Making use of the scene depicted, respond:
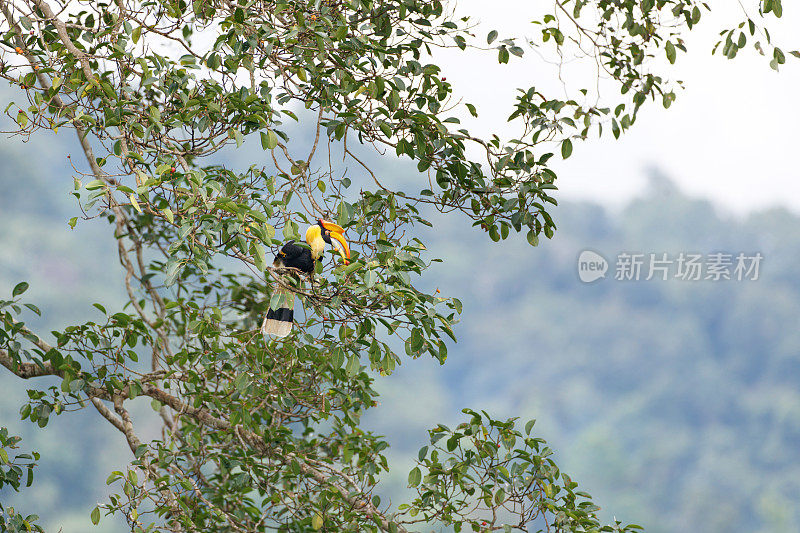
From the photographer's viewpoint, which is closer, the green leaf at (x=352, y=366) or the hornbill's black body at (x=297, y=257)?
the green leaf at (x=352, y=366)

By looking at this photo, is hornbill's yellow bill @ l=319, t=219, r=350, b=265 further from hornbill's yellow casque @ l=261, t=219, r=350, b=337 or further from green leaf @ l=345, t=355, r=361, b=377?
green leaf @ l=345, t=355, r=361, b=377

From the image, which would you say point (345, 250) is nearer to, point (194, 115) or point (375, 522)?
point (194, 115)

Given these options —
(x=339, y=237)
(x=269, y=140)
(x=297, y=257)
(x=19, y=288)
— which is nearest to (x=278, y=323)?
(x=297, y=257)

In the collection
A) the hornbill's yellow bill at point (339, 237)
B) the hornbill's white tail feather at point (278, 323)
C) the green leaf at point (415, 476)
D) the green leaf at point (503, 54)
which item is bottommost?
the green leaf at point (415, 476)

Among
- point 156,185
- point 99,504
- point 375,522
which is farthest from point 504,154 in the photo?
point 99,504

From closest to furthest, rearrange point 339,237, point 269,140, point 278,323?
point 269,140, point 339,237, point 278,323

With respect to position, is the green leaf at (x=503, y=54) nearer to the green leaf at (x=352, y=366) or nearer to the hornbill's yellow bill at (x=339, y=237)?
the hornbill's yellow bill at (x=339, y=237)

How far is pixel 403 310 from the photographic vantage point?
1.98 metres

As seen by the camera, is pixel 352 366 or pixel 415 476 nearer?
pixel 352 366

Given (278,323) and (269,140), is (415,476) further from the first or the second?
(269,140)

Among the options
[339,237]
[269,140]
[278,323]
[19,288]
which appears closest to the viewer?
[269,140]

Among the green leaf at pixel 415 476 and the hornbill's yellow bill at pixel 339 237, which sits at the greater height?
the hornbill's yellow bill at pixel 339 237

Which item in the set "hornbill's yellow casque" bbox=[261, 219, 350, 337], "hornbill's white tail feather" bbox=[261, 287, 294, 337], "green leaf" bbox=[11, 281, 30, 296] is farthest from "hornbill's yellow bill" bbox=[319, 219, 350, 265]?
"green leaf" bbox=[11, 281, 30, 296]

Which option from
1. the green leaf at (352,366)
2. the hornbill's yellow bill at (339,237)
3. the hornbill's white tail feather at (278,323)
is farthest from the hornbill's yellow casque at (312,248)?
the green leaf at (352,366)
